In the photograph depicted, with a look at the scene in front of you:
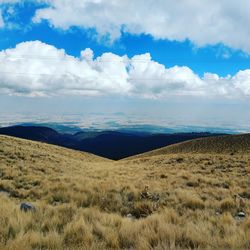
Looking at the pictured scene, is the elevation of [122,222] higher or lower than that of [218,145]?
higher

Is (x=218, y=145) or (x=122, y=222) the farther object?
(x=218, y=145)

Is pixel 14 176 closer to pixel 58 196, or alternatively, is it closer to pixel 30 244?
pixel 58 196

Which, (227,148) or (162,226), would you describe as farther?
(227,148)

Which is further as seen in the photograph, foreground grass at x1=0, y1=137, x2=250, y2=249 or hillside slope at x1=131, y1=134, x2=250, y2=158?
hillside slope at x1=131, y1=134, x2=250, y2=158

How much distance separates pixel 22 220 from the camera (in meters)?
6.85

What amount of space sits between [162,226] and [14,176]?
1098 cm

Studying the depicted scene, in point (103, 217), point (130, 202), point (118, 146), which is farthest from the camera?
point (118, 146)

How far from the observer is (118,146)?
199 meters

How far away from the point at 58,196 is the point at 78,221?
461 centimetres

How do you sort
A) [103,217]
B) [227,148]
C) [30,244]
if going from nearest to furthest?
[30,244], [103,217], [227,148]

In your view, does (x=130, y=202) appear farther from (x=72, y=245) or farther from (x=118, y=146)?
(x=118, y=146)

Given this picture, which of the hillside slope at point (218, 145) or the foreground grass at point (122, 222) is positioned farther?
the hillside slope at point (218, 145)

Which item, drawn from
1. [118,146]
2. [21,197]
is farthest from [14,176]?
[118,146]

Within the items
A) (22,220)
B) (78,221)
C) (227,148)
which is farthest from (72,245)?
(227,148)
